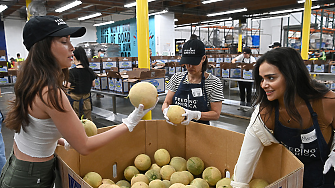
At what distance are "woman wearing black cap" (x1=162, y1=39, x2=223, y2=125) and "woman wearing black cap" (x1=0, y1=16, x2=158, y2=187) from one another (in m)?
1.06

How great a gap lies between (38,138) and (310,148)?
4.26ft

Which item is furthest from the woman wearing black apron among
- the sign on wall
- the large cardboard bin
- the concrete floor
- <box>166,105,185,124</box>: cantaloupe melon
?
the sign on wall

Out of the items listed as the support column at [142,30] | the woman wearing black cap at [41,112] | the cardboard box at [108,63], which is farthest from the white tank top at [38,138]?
the cardboard box at [108,63]

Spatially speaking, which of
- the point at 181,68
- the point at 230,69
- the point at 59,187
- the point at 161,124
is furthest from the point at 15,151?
the point at 181,68

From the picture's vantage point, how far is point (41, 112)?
3.48 feet

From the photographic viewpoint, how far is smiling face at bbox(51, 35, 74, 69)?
1.12m

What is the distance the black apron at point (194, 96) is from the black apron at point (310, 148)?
911 millimetres

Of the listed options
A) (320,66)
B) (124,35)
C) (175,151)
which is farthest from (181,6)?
(175,151)

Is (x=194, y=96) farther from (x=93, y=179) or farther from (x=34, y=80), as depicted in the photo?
(x=34, y=80)

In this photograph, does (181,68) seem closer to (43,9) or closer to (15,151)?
(43,9)

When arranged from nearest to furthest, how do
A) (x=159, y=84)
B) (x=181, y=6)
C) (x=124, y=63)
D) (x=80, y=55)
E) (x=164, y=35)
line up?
(x=80, y=55)
(x=159, y=84)
(x=124, y=63)
(x=164, y=35)
(x=181, y=6)

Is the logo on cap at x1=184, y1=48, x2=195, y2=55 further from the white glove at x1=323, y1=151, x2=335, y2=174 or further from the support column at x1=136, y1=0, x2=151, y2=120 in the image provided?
the support column at x1=136, y1=0, x2=151, y2=120

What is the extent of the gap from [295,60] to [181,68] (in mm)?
7554

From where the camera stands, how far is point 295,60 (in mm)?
1209
